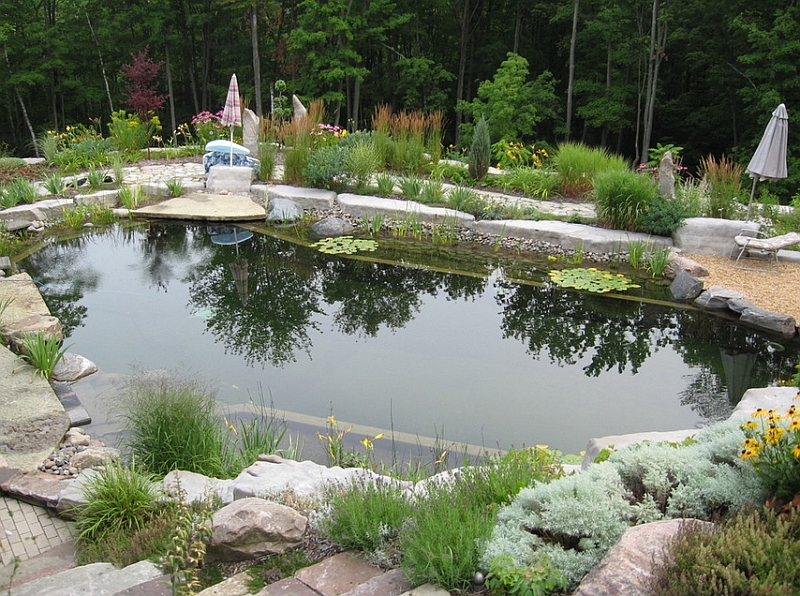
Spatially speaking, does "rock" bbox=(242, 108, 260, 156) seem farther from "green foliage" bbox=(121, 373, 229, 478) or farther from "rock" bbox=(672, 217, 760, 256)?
"green foliage" bbox=(121, 373, 229, 478)

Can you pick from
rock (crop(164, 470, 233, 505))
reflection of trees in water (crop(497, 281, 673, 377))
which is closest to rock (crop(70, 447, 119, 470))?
rock (crop(164, 470, 233, 505))

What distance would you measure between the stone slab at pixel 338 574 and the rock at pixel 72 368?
2.99 metres

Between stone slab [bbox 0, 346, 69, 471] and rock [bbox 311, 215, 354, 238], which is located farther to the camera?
rock [bbox 311, 215, 354, 238]

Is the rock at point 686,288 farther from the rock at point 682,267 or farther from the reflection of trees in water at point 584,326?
the reflection of trees in water at point 584,326

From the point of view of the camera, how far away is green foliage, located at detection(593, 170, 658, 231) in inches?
294

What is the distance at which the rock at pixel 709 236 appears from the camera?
7.27 meters

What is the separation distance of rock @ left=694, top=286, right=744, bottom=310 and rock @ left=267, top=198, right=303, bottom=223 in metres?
4.74

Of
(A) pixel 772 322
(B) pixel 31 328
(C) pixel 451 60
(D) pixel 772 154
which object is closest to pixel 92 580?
(B) pixel 31 328

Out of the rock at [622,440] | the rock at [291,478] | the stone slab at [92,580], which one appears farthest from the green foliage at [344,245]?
the stone slab at [92,580]

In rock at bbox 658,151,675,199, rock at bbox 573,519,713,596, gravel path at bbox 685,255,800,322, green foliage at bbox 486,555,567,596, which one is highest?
rock at bbox 658,151,675,199

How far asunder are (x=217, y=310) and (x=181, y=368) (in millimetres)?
1200

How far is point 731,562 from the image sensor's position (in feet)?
6.04

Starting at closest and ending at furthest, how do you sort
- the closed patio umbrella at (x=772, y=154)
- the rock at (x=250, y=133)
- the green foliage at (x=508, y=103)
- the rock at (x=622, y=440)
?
1. the rock at (x=622, y=440)
2. the closed patio umbrella at (x=772, y=154)
3. the rock at (x=250, y=133)
4. the green foliage at (x=508, y=103)

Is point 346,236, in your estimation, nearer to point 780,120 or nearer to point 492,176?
point 492,176
